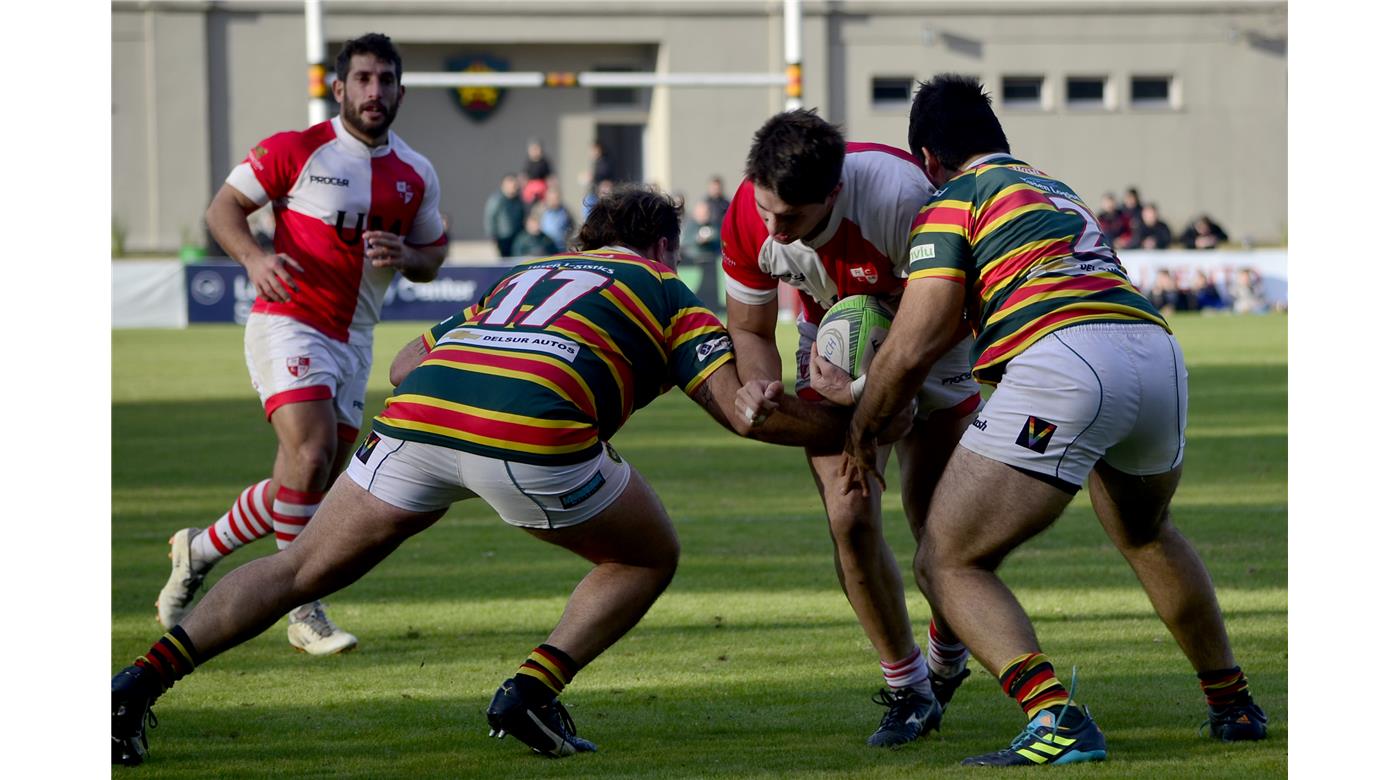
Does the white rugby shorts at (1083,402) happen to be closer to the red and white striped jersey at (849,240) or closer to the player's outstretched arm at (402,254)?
the red and white striped jersey at (849,240)

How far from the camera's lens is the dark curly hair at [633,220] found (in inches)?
208

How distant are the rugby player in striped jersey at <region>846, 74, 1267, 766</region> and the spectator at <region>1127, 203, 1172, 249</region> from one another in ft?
83.6

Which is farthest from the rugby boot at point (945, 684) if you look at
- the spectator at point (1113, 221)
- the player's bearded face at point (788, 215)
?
the spectator at point (1113, 221)

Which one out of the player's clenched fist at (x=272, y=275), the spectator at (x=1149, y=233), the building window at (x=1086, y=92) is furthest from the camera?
the building window at (x=1086, y=92)

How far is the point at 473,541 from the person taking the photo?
968 cm

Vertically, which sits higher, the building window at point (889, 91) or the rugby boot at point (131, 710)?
the building window at point (889, 91)

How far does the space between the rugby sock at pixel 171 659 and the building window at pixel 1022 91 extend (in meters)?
35.4

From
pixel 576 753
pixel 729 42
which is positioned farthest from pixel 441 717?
pixel 729 42

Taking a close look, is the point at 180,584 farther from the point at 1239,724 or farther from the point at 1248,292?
the point at 1248,292

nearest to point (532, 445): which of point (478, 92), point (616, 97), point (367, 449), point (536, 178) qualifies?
point (367, 449)

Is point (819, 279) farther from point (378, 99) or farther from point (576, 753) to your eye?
point (378, 99)

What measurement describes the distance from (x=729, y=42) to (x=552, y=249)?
441 inches

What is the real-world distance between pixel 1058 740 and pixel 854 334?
1.34m

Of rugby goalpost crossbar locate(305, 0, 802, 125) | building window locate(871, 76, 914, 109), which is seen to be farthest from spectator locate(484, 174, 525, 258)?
building window locate(871, 76, 914, 109)
